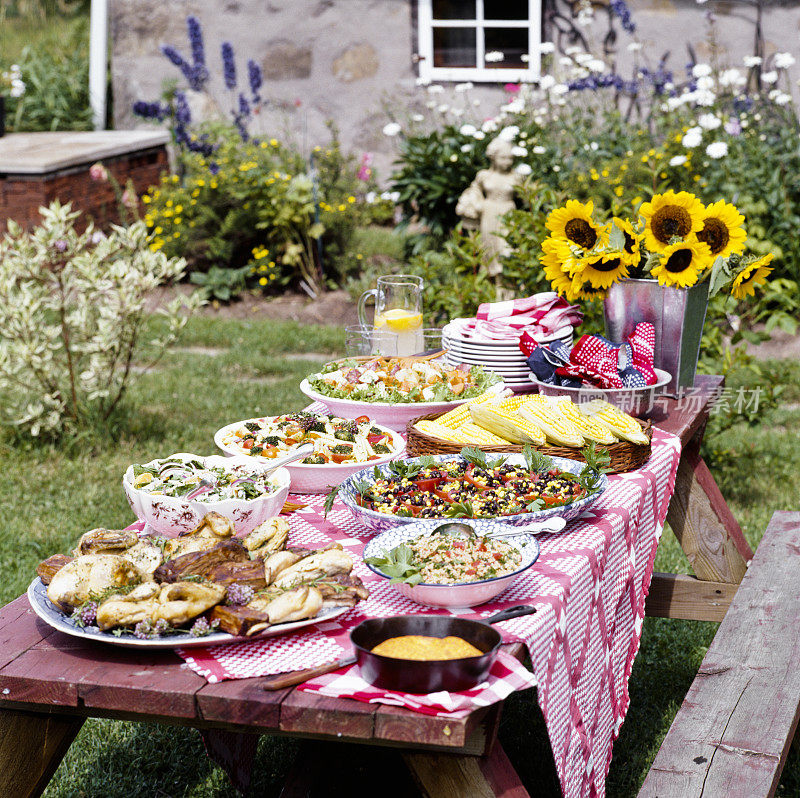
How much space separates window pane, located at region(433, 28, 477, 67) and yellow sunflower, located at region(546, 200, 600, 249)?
23.5 feet

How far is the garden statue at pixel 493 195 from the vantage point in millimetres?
7242

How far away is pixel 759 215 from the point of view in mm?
6793

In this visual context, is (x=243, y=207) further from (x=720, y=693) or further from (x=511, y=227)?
(x=720, y=693)

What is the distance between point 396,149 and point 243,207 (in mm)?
1847

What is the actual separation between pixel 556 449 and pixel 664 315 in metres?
0.80

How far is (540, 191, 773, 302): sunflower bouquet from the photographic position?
110 inches

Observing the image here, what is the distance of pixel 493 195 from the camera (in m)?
7.33

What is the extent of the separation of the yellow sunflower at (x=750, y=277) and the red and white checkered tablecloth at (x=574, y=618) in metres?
0.57

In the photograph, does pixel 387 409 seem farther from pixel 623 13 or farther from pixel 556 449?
pixel 623 13

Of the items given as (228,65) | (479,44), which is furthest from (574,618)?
(479,44)

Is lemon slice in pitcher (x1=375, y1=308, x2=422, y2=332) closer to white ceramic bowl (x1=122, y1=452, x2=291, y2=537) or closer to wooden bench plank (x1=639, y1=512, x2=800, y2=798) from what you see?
wooden bench plank (x1=639, y1=512, x2=800, y2=798)

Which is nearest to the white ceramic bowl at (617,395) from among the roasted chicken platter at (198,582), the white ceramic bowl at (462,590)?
the white ceramic bowl at (462,590)

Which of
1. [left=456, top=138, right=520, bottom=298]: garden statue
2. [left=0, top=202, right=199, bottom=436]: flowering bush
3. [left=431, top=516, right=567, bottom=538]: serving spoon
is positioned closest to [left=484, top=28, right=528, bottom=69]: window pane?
[left=456, top=138, right=520, bottom=298]: garden statue

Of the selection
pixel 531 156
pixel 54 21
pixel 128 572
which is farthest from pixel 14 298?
pixel 54 21
